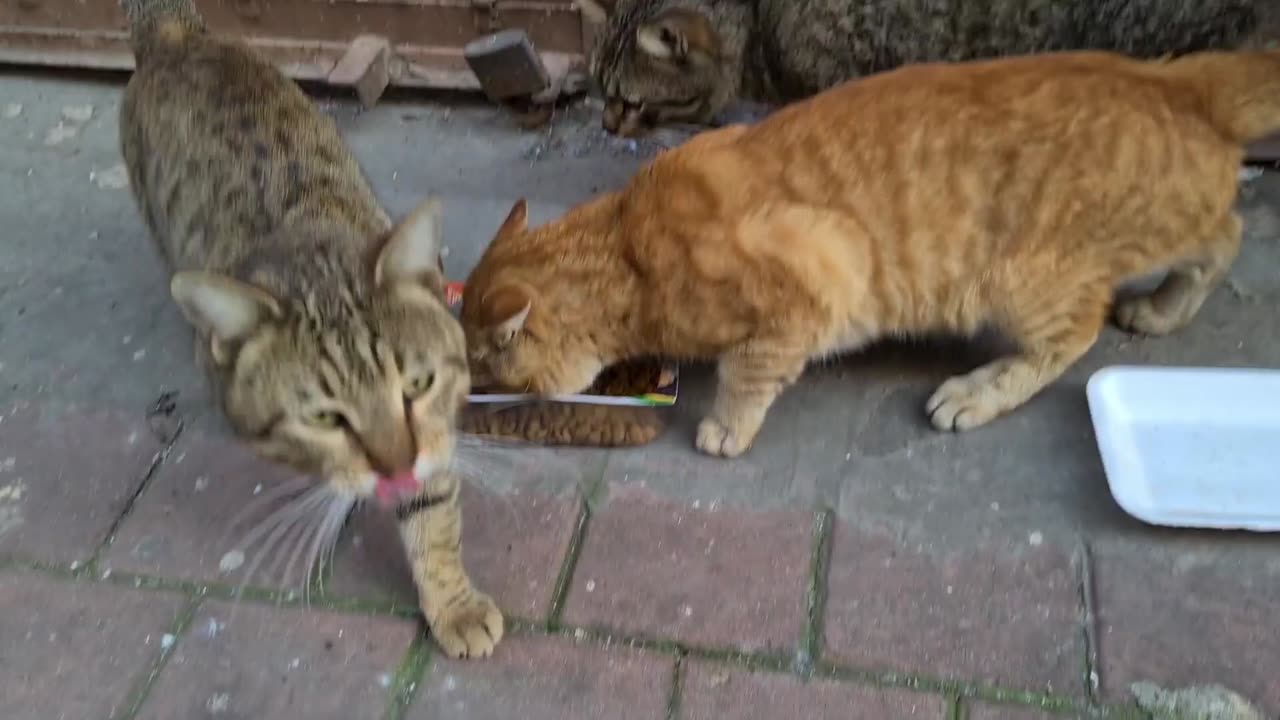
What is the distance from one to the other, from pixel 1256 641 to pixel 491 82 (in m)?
2.43

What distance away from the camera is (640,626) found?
1865 mm

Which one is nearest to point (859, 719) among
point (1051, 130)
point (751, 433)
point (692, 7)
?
point (751, 433)

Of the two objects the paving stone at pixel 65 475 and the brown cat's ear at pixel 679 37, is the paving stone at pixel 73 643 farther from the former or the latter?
the brown cat's ear at pixel 679 37

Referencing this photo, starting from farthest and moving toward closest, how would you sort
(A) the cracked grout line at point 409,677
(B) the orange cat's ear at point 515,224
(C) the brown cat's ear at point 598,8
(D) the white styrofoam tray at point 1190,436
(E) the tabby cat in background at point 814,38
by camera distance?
(C) the brown cat's ear at point 598,8
(E) the tabby cat in background at point 814,38
(B) the orange cat's ear at point 515,224
(D) the white styrofoam tray at point 1190,436
(A) the cracked grout line at point 409,677

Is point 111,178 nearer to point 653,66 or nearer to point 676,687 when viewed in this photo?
point 653,66

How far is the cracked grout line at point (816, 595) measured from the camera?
70.9 inches

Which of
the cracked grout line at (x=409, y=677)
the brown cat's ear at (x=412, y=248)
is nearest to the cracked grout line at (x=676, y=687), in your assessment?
the cracked grout line at (x=409, y=677)

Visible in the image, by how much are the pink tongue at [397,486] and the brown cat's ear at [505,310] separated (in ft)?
1.27

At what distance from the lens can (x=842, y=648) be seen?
181 centimetres

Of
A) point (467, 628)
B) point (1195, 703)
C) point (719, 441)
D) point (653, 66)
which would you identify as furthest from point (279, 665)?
point (653, 66)

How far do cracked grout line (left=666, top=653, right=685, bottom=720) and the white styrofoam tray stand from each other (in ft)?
2.95

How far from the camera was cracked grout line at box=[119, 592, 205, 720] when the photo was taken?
181cm

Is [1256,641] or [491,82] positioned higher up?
[491,82]

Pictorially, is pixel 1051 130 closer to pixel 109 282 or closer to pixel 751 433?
pixel 751 433
